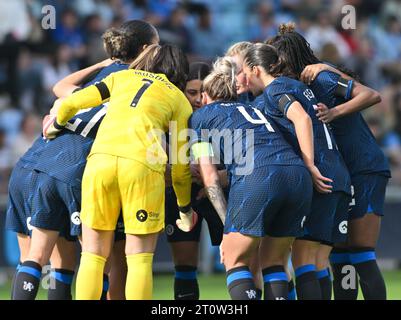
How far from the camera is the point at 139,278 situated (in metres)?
6.13

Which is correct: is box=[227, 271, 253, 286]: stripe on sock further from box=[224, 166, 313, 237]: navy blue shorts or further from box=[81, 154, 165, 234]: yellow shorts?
box=[81, 154, 165, 234]: yellow shorts

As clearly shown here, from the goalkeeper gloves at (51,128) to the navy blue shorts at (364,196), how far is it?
2215 mm

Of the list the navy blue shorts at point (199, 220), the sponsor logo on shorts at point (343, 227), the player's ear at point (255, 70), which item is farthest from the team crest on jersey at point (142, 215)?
the sponsor logo on shorts at point (343, 227)

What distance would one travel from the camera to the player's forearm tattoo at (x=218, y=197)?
6496 mm

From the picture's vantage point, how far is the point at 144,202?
20.2 ft

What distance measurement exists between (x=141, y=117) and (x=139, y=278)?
103cm

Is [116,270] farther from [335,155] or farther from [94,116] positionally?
[335,155]

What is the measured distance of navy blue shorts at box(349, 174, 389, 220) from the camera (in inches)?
284

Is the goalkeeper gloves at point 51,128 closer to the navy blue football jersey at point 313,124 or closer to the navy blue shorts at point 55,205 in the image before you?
the navy blue shorts at point 55,205

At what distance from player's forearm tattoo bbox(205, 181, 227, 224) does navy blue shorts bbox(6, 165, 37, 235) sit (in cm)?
129

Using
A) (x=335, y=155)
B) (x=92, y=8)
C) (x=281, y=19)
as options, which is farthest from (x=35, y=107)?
(x=335, y=155)

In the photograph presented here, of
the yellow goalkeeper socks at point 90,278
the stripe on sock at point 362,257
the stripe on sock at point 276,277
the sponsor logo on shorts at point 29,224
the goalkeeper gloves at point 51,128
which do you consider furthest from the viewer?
the stripe on sock at point 362,257

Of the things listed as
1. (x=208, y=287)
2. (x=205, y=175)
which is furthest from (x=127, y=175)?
(x=208, y=287)

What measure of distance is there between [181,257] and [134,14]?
7.08m
